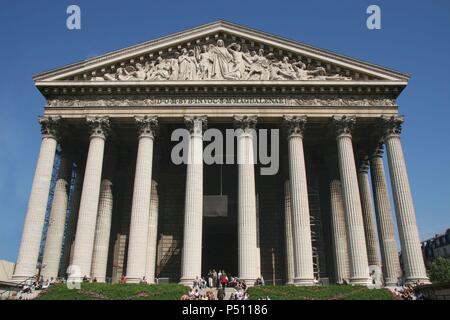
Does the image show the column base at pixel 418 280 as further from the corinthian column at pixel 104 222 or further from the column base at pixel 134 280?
the corinthian column at pixel 104 222

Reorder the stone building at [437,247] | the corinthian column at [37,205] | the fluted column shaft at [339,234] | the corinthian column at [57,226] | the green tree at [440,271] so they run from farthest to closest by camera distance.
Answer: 1. the stone building at [437,247]
2. the green tree at [440,271]
3. the corinthian column at [57,226]
4. the fluted column shaft at [339,234]
5. the corinthian column at [37,205]

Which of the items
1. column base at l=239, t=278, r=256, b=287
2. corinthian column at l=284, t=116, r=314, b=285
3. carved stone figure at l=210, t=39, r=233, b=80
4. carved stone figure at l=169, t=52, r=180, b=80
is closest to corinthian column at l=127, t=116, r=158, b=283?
carved stone figure at l=169, t=52, r=180, b=80

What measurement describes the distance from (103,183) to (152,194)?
4290 mm

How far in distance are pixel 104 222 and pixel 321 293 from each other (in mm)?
17445

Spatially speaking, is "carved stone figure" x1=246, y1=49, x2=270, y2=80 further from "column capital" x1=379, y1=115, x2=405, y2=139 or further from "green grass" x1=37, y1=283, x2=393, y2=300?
"green grass" x1=37, y1=283, x2=393, y2=300

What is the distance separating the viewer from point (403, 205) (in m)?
28.2

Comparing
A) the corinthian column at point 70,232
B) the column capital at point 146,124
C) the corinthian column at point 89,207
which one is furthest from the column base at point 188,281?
the corinthian column at point 70,232

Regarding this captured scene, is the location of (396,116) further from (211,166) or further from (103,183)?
(103,183)

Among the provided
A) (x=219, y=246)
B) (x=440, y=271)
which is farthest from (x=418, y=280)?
(x=440, y=271)

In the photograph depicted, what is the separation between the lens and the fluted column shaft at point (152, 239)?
100.0 ft

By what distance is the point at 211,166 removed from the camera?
3781cm

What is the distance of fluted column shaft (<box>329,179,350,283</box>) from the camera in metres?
29.4

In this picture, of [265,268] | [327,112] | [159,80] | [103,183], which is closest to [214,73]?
[159,80]

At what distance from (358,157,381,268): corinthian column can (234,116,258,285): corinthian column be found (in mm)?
10083
